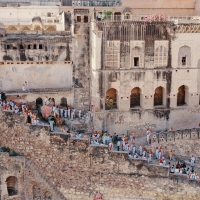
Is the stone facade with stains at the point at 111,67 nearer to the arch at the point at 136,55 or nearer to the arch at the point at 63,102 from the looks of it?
the arch at the point at 136,55

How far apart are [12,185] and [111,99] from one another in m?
9.60

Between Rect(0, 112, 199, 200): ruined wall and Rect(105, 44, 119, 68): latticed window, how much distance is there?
678cm

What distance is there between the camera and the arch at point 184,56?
29.1m

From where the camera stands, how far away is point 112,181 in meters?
24.2

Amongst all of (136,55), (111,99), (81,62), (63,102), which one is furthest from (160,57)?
(63,102)

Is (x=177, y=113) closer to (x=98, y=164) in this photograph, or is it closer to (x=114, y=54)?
(x=114, y=54)

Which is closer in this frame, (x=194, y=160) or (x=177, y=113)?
(x=194, y=160)

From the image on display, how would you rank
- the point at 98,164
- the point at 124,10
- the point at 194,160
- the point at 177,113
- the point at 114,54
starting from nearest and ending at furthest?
the point at 98,164
the point at 194,160
the point at 114,54
the point at 177,113
the point at 124,10

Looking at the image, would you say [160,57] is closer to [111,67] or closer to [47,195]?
[111,67]

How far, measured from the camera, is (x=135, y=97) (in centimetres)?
2994

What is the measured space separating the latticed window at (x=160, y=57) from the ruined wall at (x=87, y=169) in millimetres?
8438

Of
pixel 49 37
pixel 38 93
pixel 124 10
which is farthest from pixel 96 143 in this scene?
pixel 124 10

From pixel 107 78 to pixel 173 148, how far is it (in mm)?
6886

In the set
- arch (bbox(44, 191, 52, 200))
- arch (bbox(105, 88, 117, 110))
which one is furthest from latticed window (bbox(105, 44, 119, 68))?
arch (bbox(44, 191, 52, 200))
